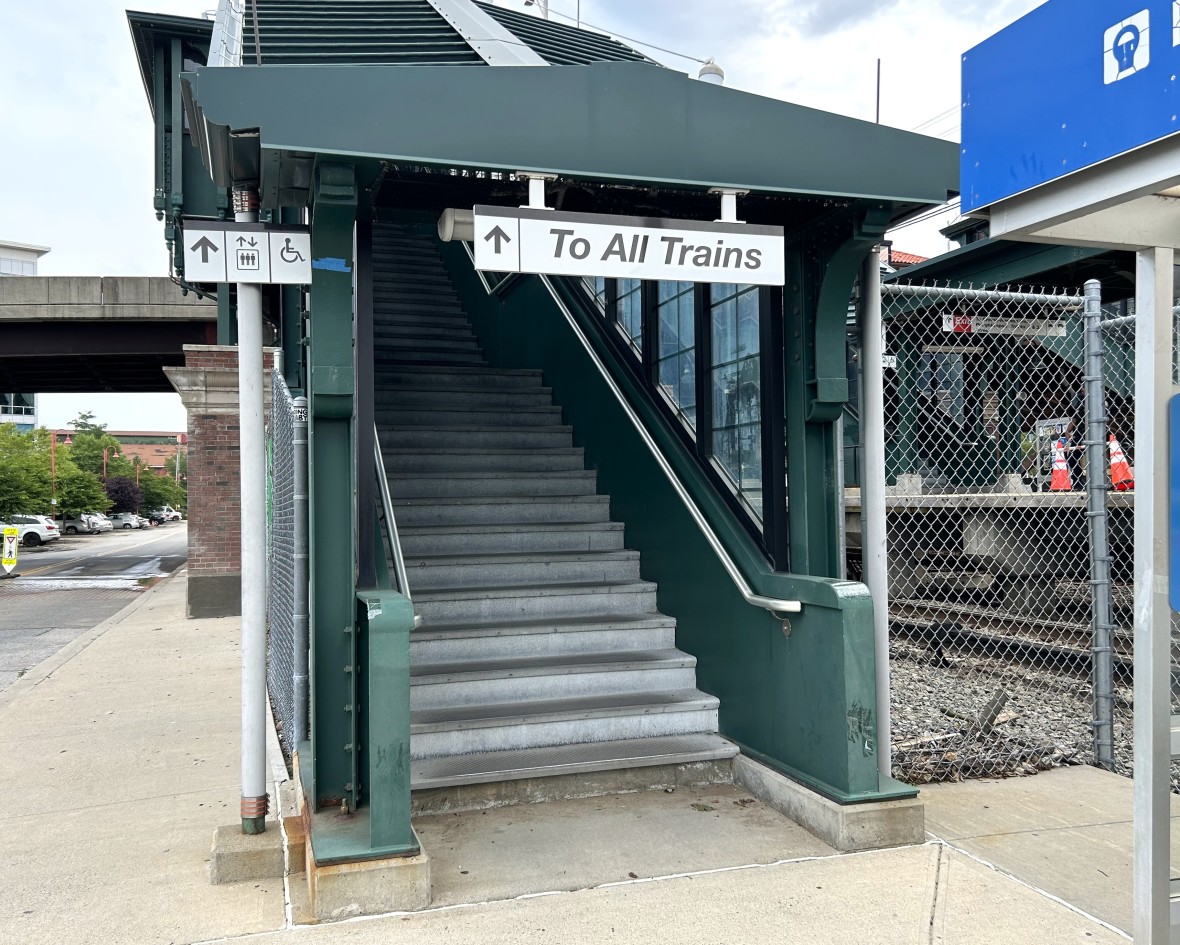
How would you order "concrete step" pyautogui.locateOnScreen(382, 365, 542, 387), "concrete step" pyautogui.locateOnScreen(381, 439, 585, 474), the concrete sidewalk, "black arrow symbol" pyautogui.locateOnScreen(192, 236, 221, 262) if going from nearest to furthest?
the concrete sidewalk
"black arrow symbol" pyautogui.locateOnScreen(192, 236, 221, 262)
"concrete step" pyautogui.locateOnScreen(381, 439, 585, 474)
"concrete step" pyautogui.locateOnScreen(382, 365, 542, 387)

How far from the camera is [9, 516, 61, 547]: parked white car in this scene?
43625mm

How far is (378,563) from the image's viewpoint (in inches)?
184

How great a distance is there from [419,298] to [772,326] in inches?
298

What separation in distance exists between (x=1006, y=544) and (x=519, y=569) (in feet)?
22.7

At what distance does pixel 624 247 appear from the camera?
3.90 m

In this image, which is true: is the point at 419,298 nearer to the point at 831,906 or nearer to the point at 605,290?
the point at 605,290

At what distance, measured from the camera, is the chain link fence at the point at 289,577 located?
4.43 meters

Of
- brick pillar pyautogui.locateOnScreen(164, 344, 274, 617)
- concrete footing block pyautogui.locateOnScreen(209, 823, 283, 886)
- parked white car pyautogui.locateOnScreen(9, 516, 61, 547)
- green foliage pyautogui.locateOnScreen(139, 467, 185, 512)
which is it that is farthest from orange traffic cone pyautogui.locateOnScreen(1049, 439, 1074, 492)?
green foliage pyautogui.locateOnScreen(139, 467, 185, 512)

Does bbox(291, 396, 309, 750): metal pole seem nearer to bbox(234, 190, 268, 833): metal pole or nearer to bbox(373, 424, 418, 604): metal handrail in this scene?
bbox(234, 190, 268, 833): metal pole

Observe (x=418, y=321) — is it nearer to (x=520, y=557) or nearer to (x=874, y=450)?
(x=520, y=557)

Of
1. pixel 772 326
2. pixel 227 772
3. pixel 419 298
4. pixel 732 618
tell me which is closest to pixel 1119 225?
pixel 772 326

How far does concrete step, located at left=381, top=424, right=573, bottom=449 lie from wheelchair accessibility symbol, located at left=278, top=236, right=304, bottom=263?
3561mm

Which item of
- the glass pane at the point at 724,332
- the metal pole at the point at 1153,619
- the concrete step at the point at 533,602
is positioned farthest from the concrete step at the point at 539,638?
the metal pole at the point at 1153,619

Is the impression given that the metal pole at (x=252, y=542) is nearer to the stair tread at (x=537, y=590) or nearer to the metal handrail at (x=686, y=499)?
the stair tread at (x=537, y=590)
